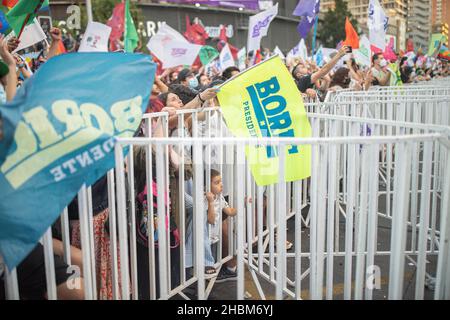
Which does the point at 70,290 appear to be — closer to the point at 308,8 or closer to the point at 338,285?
the point at 338,285

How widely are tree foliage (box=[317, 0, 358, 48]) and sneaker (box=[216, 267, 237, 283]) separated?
67397mm

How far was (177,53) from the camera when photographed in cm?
1052

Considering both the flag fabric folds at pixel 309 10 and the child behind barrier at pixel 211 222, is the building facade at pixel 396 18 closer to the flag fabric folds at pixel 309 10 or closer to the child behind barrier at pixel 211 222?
the flag fabric folds at pixel 309 10

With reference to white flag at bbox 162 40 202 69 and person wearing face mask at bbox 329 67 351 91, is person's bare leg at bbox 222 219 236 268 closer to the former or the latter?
person wearing face mask at bbox 329 67 351 91

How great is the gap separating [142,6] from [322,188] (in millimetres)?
44962

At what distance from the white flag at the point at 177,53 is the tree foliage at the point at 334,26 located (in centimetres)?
6095

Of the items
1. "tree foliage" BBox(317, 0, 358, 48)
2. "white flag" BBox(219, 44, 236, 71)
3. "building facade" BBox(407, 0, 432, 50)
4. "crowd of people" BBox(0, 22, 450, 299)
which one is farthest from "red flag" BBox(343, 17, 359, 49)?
"tree foliage" BBox(317, 0, 358, 48)

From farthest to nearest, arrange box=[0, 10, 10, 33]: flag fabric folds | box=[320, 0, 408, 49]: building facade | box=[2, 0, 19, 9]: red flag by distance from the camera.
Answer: box=[320, 0, 408, 49]: building facade
box=[2, 0, 19, 9]: red flag
box=[0, 10, 10, 33]: flag fabric folds

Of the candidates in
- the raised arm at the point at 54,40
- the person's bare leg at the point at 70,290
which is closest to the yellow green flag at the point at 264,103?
the person's bare leg at the point at 70,290

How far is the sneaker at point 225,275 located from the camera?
13.7ft

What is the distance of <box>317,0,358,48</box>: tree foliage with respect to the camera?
222 ft

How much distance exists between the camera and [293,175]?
3289 millimetres
